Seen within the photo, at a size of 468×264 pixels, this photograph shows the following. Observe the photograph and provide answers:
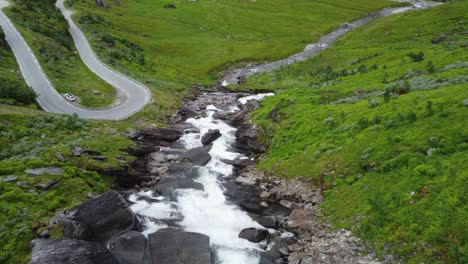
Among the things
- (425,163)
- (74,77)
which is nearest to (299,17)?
(74,77)

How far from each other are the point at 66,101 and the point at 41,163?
24626 mm

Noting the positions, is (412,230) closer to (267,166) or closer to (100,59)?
(267,166)

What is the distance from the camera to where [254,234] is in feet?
98.3

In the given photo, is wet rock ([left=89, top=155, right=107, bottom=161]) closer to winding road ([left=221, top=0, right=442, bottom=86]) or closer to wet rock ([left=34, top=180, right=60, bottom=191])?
wet rock ([left=34, top=180, right=60, bottom=191])

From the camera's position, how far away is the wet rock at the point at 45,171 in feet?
114

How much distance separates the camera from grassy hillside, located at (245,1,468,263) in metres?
24.2

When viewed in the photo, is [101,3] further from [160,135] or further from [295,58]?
[160,135]

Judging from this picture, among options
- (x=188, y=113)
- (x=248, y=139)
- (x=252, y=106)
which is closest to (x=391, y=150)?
(x=248, y=139)

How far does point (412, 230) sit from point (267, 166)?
18933 millimetres

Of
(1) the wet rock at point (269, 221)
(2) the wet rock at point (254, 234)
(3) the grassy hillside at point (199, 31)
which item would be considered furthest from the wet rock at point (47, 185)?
(3) the grassy hillside at point (199, 31)

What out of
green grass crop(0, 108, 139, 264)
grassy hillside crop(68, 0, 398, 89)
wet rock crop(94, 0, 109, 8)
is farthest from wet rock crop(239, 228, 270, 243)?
wet rock crop(94, 0, 109, 8)

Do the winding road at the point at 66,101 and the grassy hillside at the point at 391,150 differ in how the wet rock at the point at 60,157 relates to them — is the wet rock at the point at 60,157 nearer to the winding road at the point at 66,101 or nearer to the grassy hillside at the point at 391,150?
the winding road at the point at 66,101

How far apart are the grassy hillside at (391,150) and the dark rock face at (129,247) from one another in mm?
15257

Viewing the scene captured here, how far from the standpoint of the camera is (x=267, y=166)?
136ft
